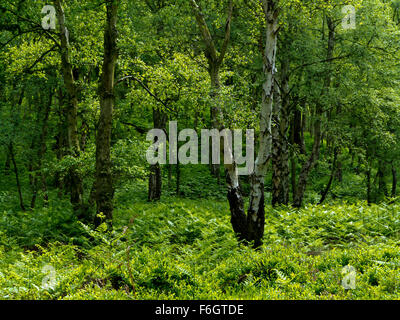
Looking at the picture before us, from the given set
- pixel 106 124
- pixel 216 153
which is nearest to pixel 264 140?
pixel 106 124

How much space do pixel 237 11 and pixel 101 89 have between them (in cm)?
1004

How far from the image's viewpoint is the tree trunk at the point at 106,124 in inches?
397

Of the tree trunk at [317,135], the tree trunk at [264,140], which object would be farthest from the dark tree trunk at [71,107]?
the tree trunk at [317,135]

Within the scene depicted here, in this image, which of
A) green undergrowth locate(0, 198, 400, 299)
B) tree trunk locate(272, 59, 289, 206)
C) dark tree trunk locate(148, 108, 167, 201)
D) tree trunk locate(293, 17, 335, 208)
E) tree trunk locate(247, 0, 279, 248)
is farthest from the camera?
dark tree trunk locate(148, 108, 167, 201)

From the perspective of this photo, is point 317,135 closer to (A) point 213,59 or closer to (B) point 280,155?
(B) point 280,155

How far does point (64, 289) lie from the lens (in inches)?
214

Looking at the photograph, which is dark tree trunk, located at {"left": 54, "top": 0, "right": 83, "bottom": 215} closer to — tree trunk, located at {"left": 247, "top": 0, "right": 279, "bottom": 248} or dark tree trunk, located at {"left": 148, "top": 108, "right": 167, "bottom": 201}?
tree trunk, located at {"left": 247, "top": 0, "right": 279, "bottom": 248}

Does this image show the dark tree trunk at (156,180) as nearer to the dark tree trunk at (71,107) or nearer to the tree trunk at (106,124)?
the dark tree trunk at (71,107)

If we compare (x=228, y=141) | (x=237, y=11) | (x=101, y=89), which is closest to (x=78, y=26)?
(x=101, y=89)

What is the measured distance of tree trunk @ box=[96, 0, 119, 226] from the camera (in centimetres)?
1008

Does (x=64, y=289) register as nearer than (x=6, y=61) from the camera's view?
Yes

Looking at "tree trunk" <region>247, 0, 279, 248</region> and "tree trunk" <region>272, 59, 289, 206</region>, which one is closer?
"tree trunk" <region>247, 0, 279, 248</region>

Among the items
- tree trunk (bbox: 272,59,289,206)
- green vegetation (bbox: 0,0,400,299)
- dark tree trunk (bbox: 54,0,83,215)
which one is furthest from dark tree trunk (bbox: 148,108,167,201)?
dark tree trunk (bbox: 54,0,83,215)

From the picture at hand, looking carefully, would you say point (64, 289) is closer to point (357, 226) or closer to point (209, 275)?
point (209, 275)
